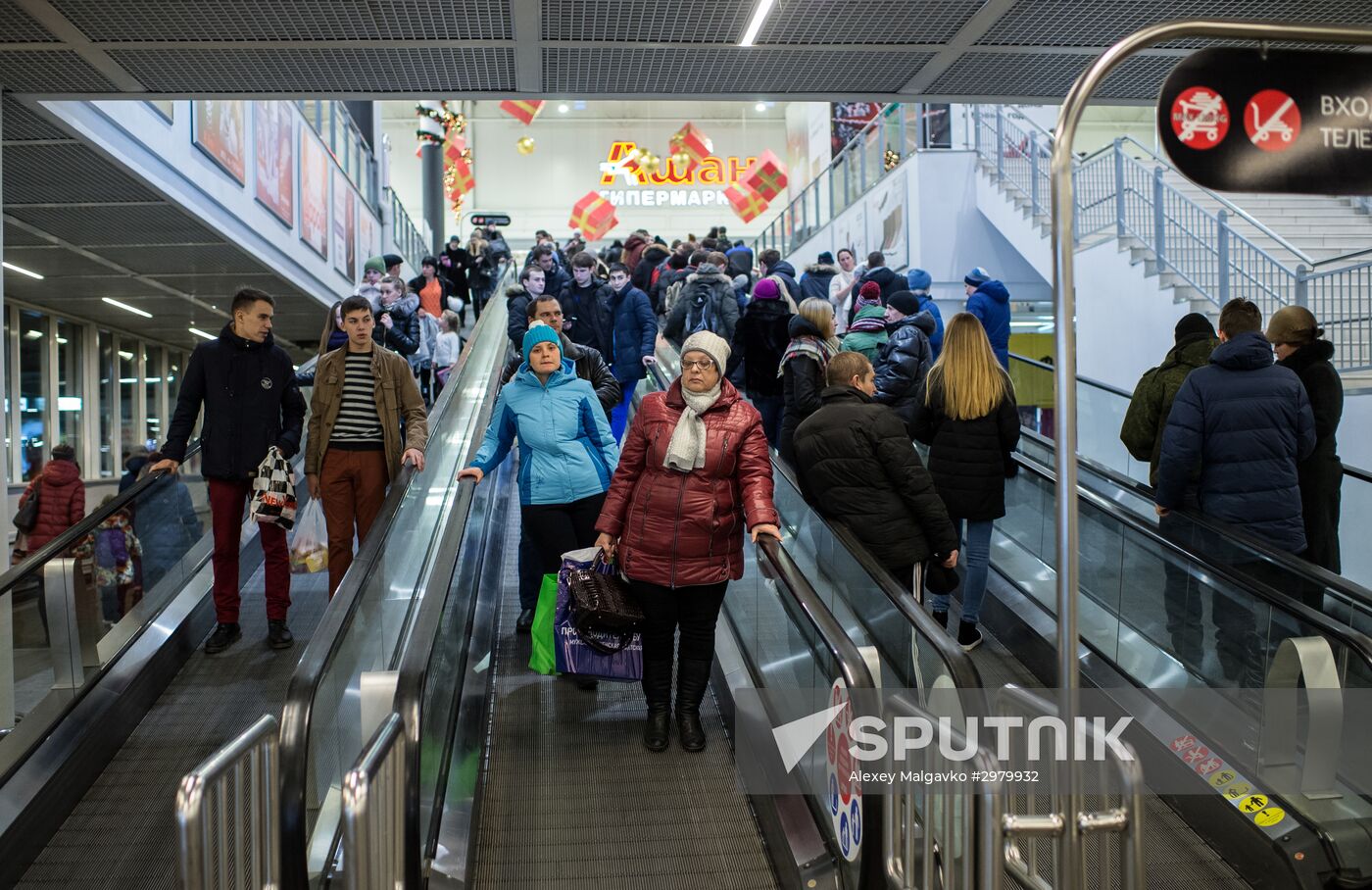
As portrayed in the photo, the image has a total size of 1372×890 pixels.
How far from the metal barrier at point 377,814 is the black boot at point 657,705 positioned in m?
1.73

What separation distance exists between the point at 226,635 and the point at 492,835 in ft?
8.83

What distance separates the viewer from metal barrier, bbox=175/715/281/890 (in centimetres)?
242

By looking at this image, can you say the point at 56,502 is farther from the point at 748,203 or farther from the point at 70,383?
the point at 748,203

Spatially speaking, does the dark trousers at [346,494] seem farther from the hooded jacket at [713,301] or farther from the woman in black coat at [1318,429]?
the woman in black coat at [1318,429]

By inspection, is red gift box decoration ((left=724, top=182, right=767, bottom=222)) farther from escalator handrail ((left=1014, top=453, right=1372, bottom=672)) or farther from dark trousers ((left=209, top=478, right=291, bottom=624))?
dark trousers ((left=209, top=478, right=291, bottom=624))

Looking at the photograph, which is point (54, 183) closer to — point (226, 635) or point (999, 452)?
point (226, 635)

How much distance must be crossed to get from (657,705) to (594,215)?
103 feet

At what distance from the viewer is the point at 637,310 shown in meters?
9.81

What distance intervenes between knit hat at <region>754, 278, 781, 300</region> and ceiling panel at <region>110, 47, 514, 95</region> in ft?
7.58

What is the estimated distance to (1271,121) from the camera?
9.16 ft

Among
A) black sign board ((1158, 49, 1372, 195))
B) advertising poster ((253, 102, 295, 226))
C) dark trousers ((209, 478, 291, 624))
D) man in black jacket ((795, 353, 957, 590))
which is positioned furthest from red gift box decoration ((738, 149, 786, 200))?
black sign board ((1158, 49, 1372, 195))

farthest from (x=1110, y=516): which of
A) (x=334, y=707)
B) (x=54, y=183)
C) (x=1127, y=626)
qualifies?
(x=54, y=183)

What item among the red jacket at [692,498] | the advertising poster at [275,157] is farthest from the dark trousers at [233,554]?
the advertising poster at [275,157]

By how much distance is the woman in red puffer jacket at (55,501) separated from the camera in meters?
7.88
